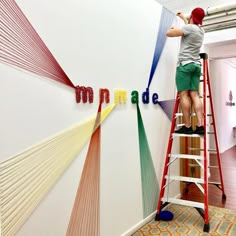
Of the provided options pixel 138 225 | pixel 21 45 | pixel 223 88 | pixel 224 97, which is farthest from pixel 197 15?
pixel 224 97

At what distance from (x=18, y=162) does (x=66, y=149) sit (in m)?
0.42

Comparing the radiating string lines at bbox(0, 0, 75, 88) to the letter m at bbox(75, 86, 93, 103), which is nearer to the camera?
the radiating string lines at bbox(0, 0, 75, 88)

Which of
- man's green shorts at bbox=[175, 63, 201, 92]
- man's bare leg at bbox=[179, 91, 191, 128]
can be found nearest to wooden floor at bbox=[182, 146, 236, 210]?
man's bare leg at bbox=[179, 91, 191, 128]

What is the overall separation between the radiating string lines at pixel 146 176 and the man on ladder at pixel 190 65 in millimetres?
534

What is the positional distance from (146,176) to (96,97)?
1243mm

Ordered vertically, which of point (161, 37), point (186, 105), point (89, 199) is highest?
point (161, 37)

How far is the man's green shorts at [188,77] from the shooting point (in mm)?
3025

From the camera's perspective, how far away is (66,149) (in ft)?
6.41

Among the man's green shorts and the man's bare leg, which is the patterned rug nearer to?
the man's bare leg

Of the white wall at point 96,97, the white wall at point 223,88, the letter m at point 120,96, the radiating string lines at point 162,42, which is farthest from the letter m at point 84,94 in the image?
the white wall at point 223,88

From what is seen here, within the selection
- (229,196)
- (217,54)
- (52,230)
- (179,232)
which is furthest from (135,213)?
(217,54)

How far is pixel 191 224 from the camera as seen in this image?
291 cm

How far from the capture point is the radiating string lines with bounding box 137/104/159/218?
9.51 ft

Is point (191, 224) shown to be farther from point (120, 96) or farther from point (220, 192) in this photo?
point (120, 96)
